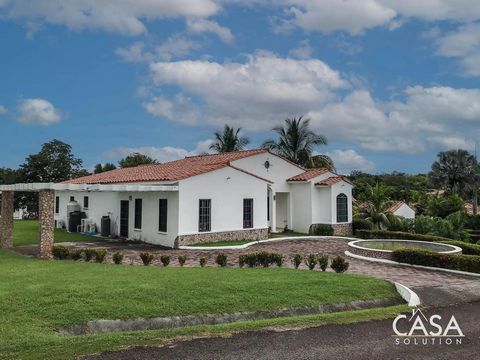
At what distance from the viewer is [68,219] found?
28.9 m

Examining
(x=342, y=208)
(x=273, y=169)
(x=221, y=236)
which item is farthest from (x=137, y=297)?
(x=342, y=208)

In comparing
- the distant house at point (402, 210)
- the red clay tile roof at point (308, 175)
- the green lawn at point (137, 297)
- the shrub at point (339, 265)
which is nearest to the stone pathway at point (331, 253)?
the shrub at point (339, 265)

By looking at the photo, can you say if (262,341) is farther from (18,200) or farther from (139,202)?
(18,200)

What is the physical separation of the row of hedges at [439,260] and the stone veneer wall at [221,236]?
8374mm

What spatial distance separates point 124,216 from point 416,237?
16.3 meters

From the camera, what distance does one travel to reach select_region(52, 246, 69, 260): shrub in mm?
15797

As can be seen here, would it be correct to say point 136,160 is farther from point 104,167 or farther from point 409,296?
point 409,296

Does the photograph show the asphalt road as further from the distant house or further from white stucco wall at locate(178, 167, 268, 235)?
the distant house

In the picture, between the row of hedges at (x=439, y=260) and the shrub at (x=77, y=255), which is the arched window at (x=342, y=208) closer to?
the row of hedges at (x=439, y=260)

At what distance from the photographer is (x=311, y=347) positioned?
6934mm

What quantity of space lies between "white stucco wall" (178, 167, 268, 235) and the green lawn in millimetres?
7964

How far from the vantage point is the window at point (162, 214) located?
835 inches

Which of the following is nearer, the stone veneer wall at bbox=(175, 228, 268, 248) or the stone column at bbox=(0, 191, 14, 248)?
the stone column at bbox=(0, 191, 14, 248)

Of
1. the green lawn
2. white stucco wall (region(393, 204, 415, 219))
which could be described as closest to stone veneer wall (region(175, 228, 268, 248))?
the green lawn
